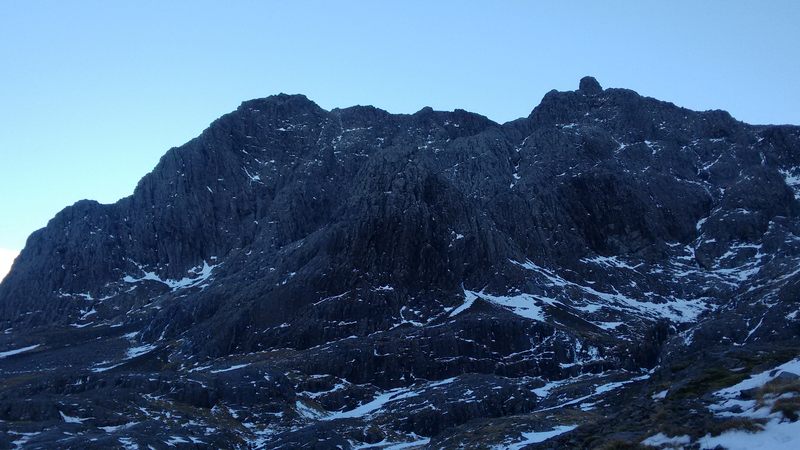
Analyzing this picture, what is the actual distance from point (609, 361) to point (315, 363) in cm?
5663

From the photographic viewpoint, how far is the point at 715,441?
27.3m

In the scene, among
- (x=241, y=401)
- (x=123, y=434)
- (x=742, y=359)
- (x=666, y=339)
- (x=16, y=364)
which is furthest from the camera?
(x=16, y=364)

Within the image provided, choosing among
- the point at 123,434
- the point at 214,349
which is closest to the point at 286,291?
the point at 214,349

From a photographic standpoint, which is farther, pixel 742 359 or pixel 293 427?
pixel 293 427

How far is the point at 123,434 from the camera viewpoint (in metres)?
94.7

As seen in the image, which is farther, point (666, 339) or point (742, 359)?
point (666, 339)

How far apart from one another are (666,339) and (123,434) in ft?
337

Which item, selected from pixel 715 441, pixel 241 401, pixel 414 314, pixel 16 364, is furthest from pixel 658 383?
pixel 16 364

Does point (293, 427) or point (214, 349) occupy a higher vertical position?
point (214, 349)

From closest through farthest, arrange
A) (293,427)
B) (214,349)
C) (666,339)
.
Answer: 1. (293,427)
2. (666,339)
3. (214,349)

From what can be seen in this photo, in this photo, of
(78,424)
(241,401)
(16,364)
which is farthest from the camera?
(16,364)

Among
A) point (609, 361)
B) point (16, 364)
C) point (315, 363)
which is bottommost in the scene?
point (609, 361)

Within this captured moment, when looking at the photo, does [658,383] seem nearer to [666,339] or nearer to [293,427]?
[293,427]

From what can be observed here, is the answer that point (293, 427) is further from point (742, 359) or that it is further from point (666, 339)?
point (742, 359)
